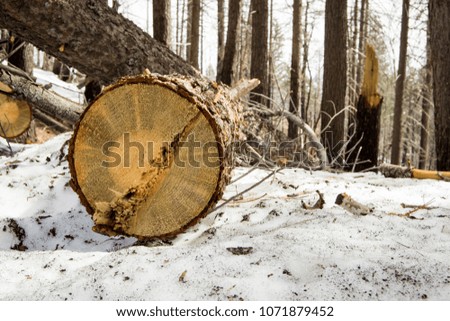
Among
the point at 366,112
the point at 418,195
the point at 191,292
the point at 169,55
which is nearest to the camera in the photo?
the point at 191,292

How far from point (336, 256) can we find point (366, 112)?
352 cm

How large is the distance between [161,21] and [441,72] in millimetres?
3664

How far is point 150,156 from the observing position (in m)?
2.12

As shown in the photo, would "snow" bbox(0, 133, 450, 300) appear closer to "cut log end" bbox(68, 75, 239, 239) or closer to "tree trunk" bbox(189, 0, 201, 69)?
"cut log end" bbox(68, 75, 239, 239)

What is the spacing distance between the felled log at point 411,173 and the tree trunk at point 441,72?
981mm

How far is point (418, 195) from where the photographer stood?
113 inches

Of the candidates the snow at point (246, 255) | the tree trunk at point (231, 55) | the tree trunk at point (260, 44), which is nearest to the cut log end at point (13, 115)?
the snow at point (246, 255)

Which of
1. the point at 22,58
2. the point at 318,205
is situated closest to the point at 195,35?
the point at 22,58

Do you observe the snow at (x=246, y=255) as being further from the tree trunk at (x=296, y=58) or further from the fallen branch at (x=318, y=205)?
the tree trunk at (x=296, y=58)

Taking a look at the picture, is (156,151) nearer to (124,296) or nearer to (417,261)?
(124,296)

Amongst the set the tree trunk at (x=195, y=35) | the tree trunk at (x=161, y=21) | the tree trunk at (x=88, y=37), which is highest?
the tree trunk at (x=195, y=35)

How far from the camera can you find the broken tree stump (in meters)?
2.10

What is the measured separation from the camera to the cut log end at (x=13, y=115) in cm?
485

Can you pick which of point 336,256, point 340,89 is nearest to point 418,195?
point 336,256
